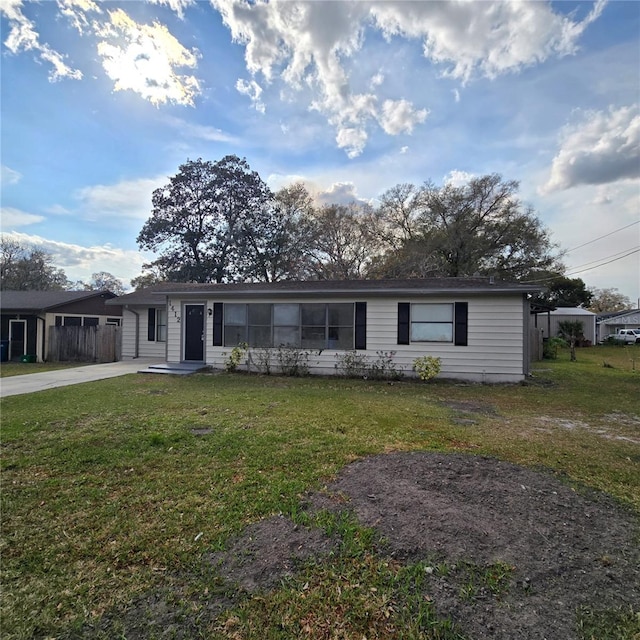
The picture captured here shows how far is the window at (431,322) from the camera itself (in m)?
9.77

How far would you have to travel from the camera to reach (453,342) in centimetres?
970

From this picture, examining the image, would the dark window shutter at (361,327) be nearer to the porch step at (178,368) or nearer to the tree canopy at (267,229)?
the porch step at (178,368)

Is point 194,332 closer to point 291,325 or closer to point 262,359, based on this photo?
point 262,359

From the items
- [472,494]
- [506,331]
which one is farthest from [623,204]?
[472,494]

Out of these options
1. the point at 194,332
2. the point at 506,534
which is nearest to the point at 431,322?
the point at 194,332

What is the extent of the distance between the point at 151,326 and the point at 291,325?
7072mm

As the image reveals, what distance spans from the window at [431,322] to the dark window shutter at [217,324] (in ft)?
19.2

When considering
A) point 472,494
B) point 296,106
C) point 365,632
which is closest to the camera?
point 365,632

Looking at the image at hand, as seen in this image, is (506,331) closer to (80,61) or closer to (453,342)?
(453,342)

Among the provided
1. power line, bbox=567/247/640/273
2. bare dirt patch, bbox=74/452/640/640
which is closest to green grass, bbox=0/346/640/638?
bare dirt patch, bbox=74/452/640/640

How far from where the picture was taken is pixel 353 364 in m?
10.2

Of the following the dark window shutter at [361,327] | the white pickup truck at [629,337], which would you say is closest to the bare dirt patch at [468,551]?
the dark window shutter at [361,327]

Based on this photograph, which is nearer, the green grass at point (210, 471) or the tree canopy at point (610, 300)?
the green grass at point (210, 471)

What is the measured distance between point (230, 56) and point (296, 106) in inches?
101
